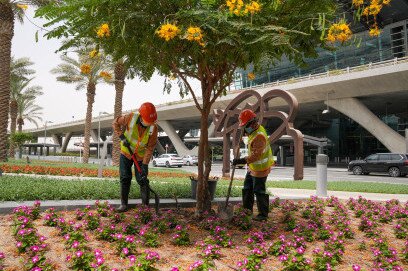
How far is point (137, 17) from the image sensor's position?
4.11m

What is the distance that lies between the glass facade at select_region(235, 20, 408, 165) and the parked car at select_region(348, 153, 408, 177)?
699 inches

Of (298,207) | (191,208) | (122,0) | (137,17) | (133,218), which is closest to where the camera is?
(122,0)

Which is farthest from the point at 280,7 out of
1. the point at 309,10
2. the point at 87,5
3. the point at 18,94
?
the point at 18,94

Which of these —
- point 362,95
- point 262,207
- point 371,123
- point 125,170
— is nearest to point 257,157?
point 262,207

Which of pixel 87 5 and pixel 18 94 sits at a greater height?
pixel 18 94

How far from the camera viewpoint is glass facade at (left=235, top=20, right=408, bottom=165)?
40.2 m

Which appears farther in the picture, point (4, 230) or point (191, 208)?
point (191, 208)

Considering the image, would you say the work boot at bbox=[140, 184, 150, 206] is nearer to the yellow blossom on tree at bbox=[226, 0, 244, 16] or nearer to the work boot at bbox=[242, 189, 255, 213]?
the work boot at bbox=[242, 189, 255, 213]

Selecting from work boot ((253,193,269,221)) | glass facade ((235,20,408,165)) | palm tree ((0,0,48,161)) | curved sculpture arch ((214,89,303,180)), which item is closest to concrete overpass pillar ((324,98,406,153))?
glass facade ((235,20,408,165))

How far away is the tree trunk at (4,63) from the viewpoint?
64.8 feet

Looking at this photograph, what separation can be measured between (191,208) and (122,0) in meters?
3.71

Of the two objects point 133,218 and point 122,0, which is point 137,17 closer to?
point 122,0

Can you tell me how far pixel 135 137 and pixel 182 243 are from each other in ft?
5.82

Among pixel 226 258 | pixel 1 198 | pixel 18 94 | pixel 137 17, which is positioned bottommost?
pixel 226 258
